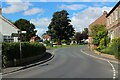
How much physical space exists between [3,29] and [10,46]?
25136 millimetres

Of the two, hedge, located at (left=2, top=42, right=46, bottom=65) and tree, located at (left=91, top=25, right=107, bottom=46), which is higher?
tree, located at (left=91, top=25, right=107, bottom=46)

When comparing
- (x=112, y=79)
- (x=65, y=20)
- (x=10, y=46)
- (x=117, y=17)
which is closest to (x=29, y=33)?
(x=65, y=20)

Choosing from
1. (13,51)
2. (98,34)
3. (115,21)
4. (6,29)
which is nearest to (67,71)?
(13,51)

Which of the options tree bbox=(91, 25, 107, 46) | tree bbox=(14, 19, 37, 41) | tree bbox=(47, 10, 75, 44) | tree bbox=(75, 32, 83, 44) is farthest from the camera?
tree bbox=(75, 32, 83, 44)

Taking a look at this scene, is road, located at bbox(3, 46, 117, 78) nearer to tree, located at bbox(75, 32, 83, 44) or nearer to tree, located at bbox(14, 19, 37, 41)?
tree, located at bbox(14, 19, 37, 41)

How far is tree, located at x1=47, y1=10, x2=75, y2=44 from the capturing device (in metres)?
108

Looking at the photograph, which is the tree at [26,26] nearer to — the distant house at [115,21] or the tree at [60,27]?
the tree at [60,27]

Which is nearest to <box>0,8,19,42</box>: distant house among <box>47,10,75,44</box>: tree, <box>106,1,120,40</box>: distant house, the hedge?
<box>106,1,120,40</box>: distant house

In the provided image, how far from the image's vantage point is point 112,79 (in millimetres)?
15375

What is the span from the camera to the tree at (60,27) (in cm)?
10831

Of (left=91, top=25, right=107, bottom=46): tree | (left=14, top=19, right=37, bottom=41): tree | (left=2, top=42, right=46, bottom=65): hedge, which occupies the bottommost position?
(left=2, top=42, right=46, bottom=65): hedge

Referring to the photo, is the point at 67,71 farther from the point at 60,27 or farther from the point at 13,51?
the point at 60,27

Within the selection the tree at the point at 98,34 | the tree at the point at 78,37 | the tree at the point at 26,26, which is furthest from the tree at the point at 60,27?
the tree at the point at 98,34

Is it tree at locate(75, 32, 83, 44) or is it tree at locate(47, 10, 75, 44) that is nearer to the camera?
tree at locate(47, 10, 75, 44)
